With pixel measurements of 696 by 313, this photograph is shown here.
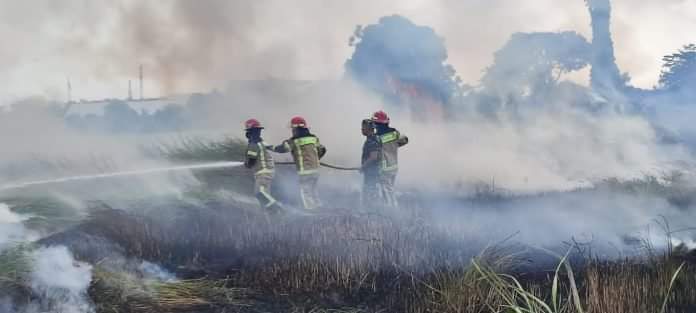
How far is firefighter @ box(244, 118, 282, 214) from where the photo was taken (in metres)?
13.1

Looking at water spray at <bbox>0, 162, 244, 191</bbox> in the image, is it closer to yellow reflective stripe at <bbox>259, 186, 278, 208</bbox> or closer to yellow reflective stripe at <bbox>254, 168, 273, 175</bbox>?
yellow reflective stripe at <bbox>254, 168, 273, 175</bbox>

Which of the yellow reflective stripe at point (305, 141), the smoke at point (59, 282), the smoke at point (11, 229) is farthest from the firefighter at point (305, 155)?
the smoke at point (59, 282)

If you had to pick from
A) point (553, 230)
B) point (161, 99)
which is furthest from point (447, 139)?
point (553, 230)

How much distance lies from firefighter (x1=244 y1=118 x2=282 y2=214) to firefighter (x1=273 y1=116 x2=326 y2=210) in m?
0.42

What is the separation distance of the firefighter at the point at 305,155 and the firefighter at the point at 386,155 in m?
1.19

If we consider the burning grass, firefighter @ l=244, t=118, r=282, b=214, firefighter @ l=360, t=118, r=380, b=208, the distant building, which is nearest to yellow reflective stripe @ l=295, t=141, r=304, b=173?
firefighter @ l=244, t=118, r=282, b=214

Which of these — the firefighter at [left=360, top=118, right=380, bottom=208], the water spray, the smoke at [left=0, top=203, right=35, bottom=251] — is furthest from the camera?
the water spray

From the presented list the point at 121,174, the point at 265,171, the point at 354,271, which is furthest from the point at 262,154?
the point at 354,271

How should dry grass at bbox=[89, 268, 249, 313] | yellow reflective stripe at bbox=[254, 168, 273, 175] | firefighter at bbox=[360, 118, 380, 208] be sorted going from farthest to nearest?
firefighter at bbox=[360, 118, 380, 208] → yellow reflective stripe at bbox=[254, 168, 273, 175] → dry grass at bbox=[89, 268, 249, 313]

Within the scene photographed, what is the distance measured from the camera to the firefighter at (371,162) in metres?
14.2

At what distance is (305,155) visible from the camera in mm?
13570

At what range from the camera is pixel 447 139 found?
2638 cm

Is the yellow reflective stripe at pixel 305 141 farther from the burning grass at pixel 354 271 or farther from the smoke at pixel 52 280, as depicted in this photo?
the smoke at pixel 52 280

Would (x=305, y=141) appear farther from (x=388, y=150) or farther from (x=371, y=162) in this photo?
(x=388, y=150)
